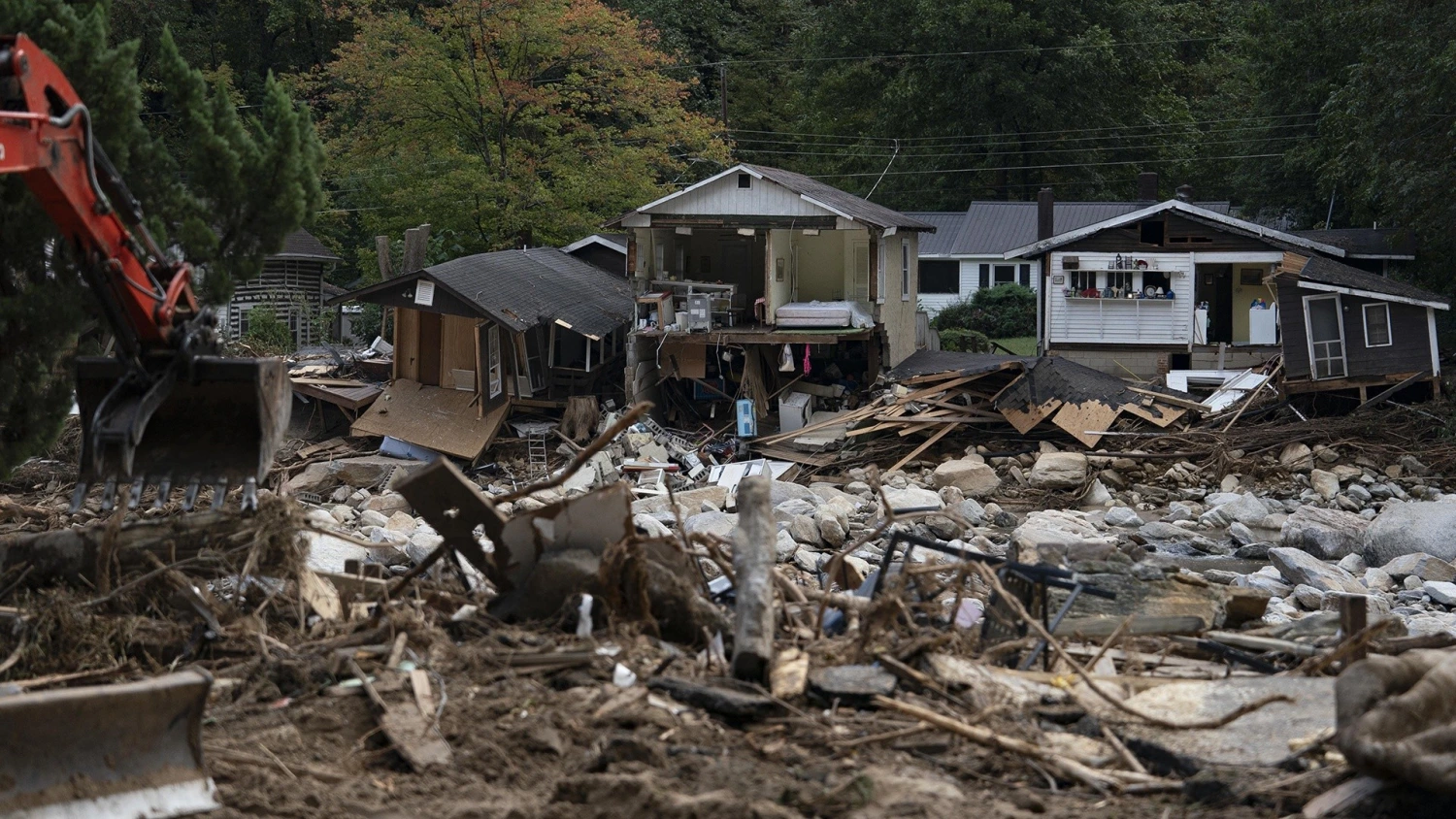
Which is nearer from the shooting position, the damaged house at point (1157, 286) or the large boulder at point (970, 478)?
the large boulder at point (970, 478)

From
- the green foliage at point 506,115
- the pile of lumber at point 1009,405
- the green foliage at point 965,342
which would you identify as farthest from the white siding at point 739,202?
the green foliage at point 965,342

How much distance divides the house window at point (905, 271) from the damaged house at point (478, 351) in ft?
20.3

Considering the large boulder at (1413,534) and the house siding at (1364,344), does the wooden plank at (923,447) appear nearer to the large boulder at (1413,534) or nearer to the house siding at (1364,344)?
the house siding at (1364,344)

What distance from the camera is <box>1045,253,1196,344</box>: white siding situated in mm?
32312

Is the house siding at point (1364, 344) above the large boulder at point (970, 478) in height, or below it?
above

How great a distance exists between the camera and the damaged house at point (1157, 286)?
105ft

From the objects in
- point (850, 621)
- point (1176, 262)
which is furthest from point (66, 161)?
point (1176, 262)

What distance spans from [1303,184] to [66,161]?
4062 cm

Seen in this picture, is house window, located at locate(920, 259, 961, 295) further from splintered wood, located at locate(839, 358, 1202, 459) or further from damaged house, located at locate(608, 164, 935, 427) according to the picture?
splintered wood, located at locate(839, 358, 1202, 459)

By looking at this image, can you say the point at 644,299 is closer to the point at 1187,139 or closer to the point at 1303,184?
the point at 1303,184

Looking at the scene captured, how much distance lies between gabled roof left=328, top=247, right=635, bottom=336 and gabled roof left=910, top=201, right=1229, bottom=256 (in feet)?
48.0

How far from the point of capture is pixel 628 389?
90.7ft

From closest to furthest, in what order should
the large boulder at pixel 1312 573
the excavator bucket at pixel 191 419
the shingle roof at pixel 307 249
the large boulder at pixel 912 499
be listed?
the excavator bucket at pixel 191 419 → the large boulder at pixel 1312 573 → the large boulder at pixel 912 499 → the shingle roof at pixel 307 249

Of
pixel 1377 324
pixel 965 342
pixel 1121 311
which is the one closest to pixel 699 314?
pixel 1121 311
